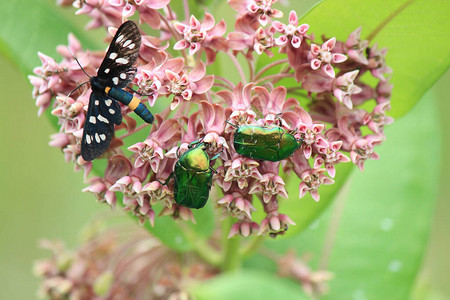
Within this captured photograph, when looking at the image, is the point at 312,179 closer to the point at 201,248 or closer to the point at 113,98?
the point at 113,98

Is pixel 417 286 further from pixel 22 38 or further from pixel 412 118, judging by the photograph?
pixel 22 38

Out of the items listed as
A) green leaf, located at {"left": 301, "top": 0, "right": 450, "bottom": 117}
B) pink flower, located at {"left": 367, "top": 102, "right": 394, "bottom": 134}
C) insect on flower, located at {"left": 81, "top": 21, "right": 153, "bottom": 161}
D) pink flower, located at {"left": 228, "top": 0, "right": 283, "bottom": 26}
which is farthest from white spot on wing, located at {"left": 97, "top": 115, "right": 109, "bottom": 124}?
pink flower, located at {"left": 367, "top": 102, "right": 394, "bottom": 134}

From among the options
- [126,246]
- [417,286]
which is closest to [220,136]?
[126,246]

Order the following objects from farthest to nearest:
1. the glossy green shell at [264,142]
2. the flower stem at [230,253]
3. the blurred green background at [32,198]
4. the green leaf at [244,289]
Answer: the blurred green background at [32,198], the flower stem at [230,253], the green leaf at [244,289], the glossy green shell at [264,142]

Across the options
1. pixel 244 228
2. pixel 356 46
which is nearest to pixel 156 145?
pixel 244 228

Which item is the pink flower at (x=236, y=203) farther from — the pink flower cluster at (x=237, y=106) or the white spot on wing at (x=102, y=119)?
the white spot on wing at (x=102, y=119)

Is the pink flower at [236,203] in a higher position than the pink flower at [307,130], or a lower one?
lower

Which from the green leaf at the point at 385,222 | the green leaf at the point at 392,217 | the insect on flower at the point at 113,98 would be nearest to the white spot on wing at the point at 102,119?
the insect on flower at the point at 113,98
